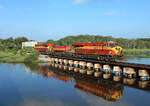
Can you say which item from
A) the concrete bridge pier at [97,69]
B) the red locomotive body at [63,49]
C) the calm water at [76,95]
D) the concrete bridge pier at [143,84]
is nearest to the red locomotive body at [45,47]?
the red locomotive body at [63,49]

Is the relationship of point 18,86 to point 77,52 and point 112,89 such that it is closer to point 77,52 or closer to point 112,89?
point 112,89

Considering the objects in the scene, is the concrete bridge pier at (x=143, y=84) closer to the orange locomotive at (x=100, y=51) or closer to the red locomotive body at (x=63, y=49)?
the orange locomotive at (x=100, y=51)

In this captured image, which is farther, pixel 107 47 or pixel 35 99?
pixel 107 47

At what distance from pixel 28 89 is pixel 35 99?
621 cm

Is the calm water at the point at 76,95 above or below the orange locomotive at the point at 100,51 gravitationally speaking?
below

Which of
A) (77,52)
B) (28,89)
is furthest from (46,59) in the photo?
(28,89)

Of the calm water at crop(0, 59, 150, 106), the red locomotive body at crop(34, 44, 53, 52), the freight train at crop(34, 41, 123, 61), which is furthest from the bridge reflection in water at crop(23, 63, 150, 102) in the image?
the red locomotive body at crop(34, 44, 53, 52)

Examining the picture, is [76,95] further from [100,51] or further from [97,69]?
[100,51]

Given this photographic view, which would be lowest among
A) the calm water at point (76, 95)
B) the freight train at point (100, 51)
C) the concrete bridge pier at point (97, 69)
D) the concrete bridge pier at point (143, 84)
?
the calm water at point (76, 95)

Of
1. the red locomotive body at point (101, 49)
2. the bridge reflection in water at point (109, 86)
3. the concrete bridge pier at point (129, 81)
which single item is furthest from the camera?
the red locomotive body at point (101, 49)

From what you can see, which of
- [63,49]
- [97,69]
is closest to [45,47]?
[63,49]

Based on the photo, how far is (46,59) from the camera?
7106 centimetres

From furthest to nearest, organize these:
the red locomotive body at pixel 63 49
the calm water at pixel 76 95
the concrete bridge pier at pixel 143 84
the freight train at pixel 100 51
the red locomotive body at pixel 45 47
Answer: the red locomotive body at pixel 45 47 < the red locomotive body at pixel 63 49 < the freight train at pixel 100 51 < the concrete bridge pier at pixel 143 84 < the calm water at pixel 76 95

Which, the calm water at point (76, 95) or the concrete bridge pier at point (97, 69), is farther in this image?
the concrete bridge pier at point (97, 69)
